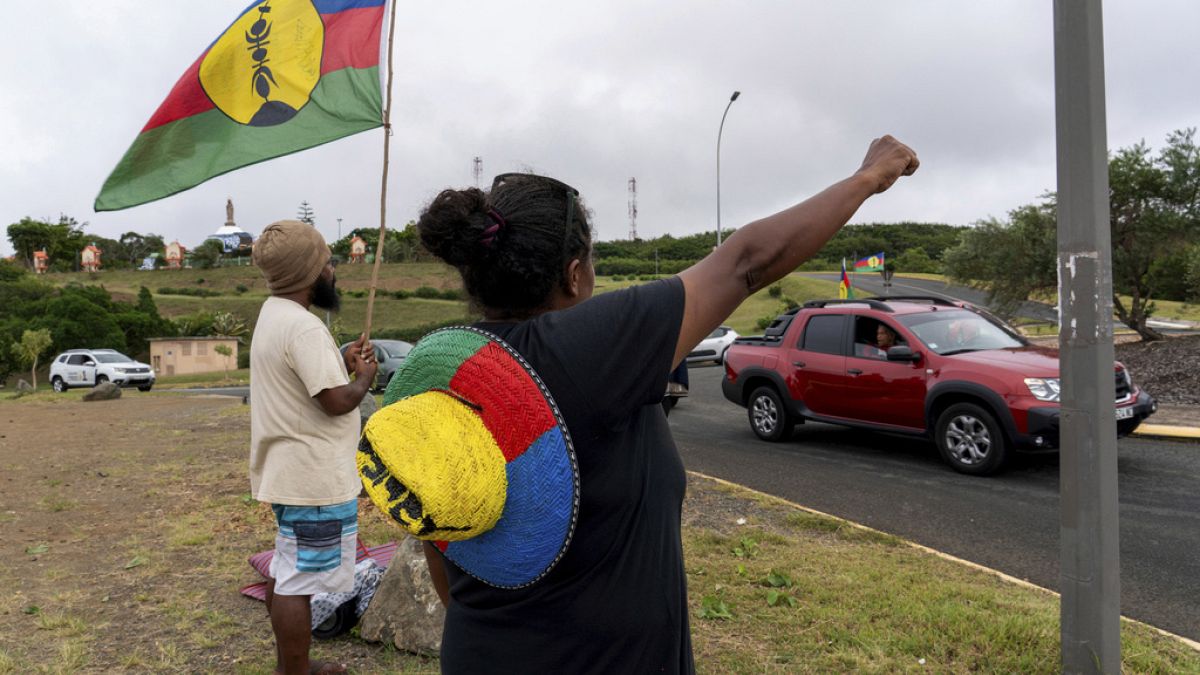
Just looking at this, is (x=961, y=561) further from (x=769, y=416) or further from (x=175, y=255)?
(x=175, y=255)

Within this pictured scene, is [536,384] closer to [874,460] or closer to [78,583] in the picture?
[78,583]

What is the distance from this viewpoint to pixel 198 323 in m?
55.5

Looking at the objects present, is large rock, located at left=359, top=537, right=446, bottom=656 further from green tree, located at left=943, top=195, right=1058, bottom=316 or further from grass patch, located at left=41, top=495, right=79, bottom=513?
green tree, located at left=943, top=195, right=1058, bottom=316

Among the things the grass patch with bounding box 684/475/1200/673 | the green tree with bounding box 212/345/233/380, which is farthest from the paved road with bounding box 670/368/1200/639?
the green tree with bounding box 212/345/233/380

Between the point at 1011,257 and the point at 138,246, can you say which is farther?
the point at 138,246

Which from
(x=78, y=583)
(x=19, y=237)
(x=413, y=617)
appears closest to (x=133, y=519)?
(x=78, y=583)

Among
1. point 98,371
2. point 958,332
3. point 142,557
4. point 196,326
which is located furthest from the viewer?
point 196,326

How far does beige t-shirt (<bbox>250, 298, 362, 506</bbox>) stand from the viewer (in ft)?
9.46

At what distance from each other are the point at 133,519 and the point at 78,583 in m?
1.72

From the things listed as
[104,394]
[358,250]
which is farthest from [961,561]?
[358,250]

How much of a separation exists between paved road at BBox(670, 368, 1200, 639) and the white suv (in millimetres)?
26383

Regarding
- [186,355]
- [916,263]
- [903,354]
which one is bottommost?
[186,355]

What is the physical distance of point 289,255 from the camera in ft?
9.82

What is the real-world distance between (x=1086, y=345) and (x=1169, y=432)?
26.8 ft
